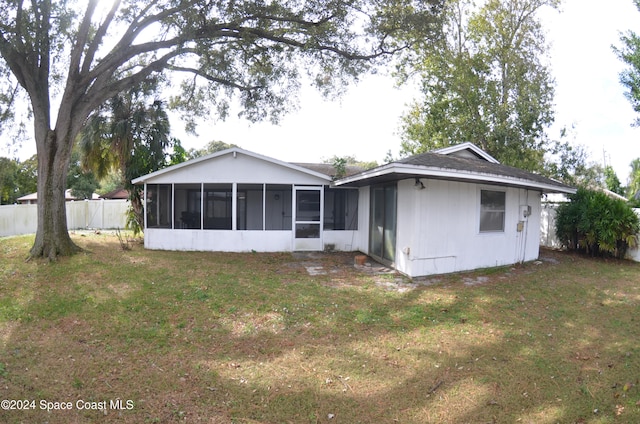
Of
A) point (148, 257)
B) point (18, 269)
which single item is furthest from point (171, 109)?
point (18, 269)

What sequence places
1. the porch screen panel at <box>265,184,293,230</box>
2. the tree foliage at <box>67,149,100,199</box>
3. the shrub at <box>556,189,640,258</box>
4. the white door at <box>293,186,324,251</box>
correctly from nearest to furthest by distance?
the shrub at <box>556,189,640,258</box> < the white door at <box>293,186,324,251</box> < the porch screen panel at <box>265,184,293,230</box> < the tree foliage at <box>67,149,100,199</box>

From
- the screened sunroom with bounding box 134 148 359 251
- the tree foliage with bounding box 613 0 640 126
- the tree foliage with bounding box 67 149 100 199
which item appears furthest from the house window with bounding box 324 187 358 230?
the tree foliage with bounding box 67 149 100 199

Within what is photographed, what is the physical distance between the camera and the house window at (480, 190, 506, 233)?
940cm

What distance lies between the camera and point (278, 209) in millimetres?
14555

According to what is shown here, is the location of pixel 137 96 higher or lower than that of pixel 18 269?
higher

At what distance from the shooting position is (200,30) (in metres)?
10.2

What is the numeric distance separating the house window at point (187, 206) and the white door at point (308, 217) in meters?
3.36

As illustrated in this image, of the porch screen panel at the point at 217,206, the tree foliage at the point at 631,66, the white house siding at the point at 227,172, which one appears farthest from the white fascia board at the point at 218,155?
the tree foliage at the point at 631,66

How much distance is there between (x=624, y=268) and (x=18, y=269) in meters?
14.9

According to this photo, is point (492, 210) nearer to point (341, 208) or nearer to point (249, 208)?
point (341, 208)

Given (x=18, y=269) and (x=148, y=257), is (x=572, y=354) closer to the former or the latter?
(x=148, y=257)

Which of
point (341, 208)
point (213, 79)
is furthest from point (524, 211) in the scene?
point (213, 79)

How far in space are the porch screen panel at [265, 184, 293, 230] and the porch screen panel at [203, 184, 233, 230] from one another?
1.56 meters

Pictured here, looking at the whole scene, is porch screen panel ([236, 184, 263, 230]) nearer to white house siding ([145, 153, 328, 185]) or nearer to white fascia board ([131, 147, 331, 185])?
white house siding ([145, 153, 328, 185])
